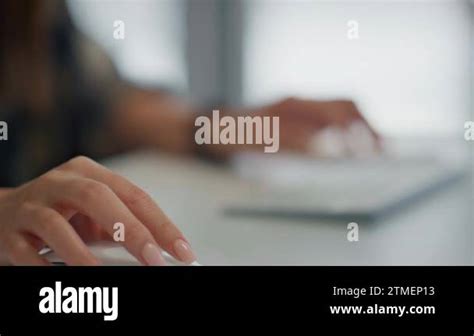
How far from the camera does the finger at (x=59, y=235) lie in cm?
92

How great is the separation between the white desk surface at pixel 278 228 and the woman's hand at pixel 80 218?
2cm

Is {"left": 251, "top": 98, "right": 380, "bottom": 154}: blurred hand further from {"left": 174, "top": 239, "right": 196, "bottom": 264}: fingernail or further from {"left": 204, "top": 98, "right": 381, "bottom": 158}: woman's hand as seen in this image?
{"left": 174, "top": 239, "right": 196, "bottom": 264}: fingernail

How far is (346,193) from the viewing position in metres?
0.96

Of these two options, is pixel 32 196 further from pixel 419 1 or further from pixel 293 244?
pixel 419 1

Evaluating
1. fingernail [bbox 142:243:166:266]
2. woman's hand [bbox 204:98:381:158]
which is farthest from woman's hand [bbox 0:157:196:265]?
woman's hand [bbox 204:98:381:158]

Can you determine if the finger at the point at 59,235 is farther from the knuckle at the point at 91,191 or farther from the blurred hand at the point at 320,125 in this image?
the blurred hand at the point at 320,125

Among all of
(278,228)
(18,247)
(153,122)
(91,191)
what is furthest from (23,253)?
(278,228)

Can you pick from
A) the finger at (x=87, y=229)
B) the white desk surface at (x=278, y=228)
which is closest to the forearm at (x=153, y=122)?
the white desk surface at (x=278, y=228)

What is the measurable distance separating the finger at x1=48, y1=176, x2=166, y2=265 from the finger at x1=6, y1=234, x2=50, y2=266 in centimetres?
7

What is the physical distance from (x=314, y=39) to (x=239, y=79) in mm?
122

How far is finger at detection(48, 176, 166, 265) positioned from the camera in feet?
3.06

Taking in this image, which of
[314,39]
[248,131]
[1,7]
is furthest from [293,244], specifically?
[1,7]

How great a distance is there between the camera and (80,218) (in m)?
0.95

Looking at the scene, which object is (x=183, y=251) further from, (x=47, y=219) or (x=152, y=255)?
(x=47, y=219)
